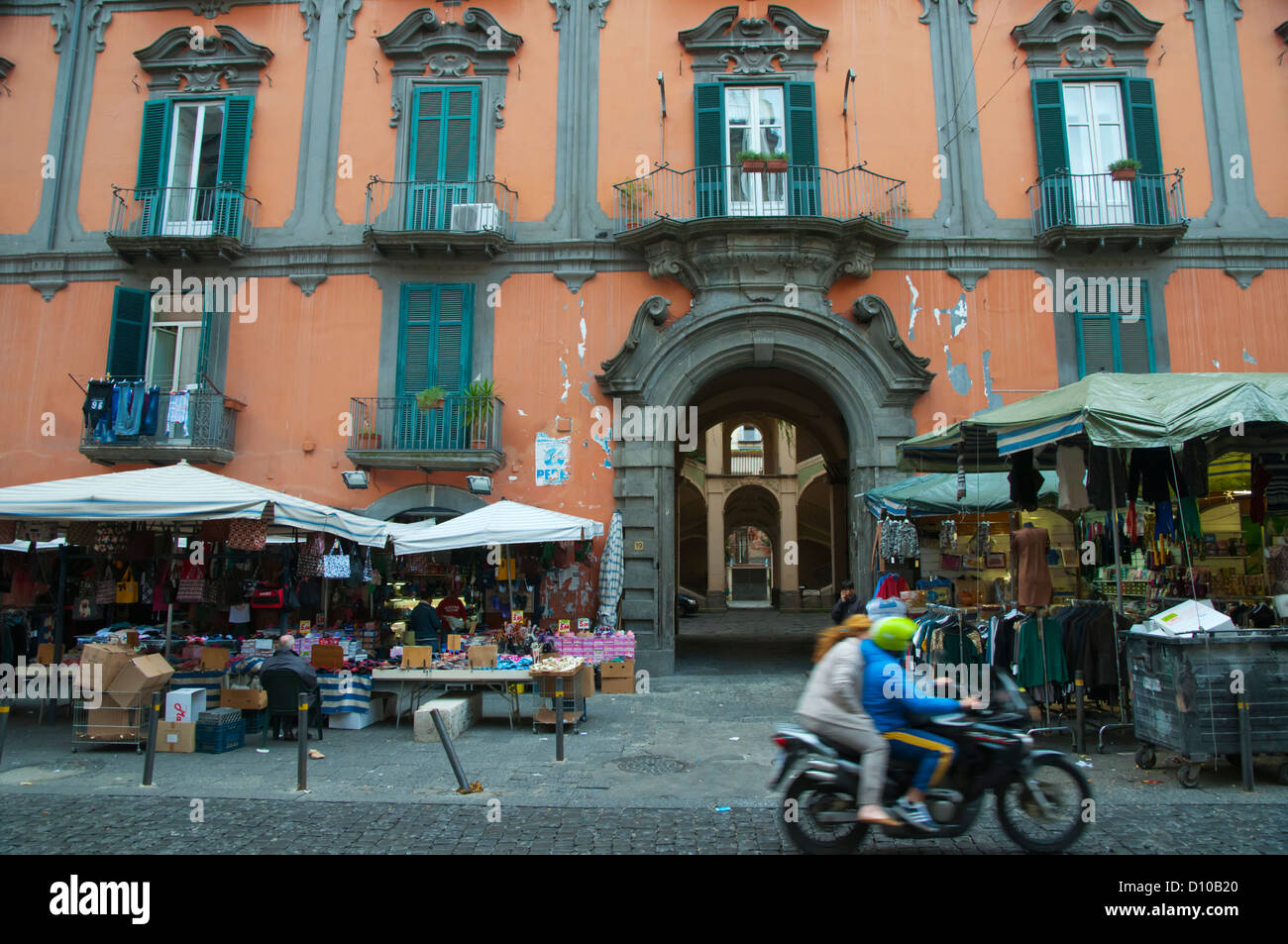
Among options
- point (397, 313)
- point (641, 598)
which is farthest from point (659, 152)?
point (641, 598)

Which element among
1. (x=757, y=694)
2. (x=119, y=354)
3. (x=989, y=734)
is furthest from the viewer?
(x=119, y=354)

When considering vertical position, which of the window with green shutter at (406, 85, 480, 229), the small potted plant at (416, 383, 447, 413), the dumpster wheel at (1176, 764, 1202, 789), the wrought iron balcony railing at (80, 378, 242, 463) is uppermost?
the window with green shutter at (406, 85, 480, 229)

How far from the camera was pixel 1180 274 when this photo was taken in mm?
14047

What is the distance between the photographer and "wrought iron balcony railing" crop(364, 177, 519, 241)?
14477mm

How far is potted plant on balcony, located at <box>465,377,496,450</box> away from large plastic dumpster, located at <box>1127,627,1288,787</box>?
10.00 metres

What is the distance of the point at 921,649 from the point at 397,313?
1006cm

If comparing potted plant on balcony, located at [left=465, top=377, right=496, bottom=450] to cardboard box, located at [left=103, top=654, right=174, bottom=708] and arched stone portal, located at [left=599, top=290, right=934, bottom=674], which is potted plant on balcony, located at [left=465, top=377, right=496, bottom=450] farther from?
cardboard box, located at [left=103, top=654, right=174, bottom=708]

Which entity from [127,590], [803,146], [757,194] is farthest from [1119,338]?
[127,590]

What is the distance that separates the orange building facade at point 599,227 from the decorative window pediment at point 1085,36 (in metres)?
0.05

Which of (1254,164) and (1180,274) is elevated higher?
(1254,164)

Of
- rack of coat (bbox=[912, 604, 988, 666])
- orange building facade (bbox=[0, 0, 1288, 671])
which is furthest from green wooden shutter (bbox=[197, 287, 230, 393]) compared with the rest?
rack of coat (bbox=[912, 604, 988, 666])

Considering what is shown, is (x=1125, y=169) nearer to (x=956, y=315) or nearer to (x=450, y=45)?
(x=956, y=315)

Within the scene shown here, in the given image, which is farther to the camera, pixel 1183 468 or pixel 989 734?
pixel 1183 468

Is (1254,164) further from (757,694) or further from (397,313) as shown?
(397,313)
